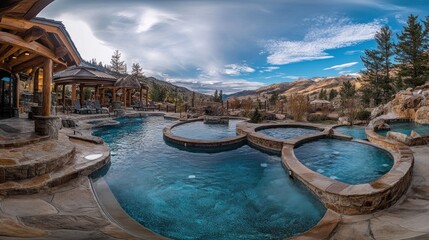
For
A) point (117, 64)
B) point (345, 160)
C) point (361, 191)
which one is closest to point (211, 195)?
point (361, 191)

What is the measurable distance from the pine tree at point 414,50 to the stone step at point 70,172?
92.5 feet

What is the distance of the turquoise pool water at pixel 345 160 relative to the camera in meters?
6.29

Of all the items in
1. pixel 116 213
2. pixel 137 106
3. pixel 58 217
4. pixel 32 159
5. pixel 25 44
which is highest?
pixel 25 44

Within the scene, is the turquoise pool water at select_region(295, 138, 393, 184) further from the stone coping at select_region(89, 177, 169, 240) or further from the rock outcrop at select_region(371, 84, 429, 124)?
the rock outcrop at select_region(371, 84, 429, 124)

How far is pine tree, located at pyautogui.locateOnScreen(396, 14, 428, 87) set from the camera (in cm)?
2192

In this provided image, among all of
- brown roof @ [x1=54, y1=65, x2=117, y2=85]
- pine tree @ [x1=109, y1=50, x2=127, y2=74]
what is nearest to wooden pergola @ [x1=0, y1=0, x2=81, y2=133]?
brown roof @ [x1=54, y1=65, x2=117, y2=85]

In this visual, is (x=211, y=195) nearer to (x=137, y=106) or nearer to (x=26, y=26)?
(x=26, y=26)

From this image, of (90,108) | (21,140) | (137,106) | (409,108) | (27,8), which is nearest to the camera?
(27,8)

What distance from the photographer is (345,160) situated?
7.64 m

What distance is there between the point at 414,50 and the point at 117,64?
1872 inches

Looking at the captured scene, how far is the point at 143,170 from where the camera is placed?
21.8 ft

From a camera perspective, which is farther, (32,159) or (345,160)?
(345,160)

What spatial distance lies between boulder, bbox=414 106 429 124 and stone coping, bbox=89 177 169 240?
18.3 m

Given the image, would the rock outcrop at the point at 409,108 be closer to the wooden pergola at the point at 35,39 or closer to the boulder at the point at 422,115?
the boulder at the point at 422,115
